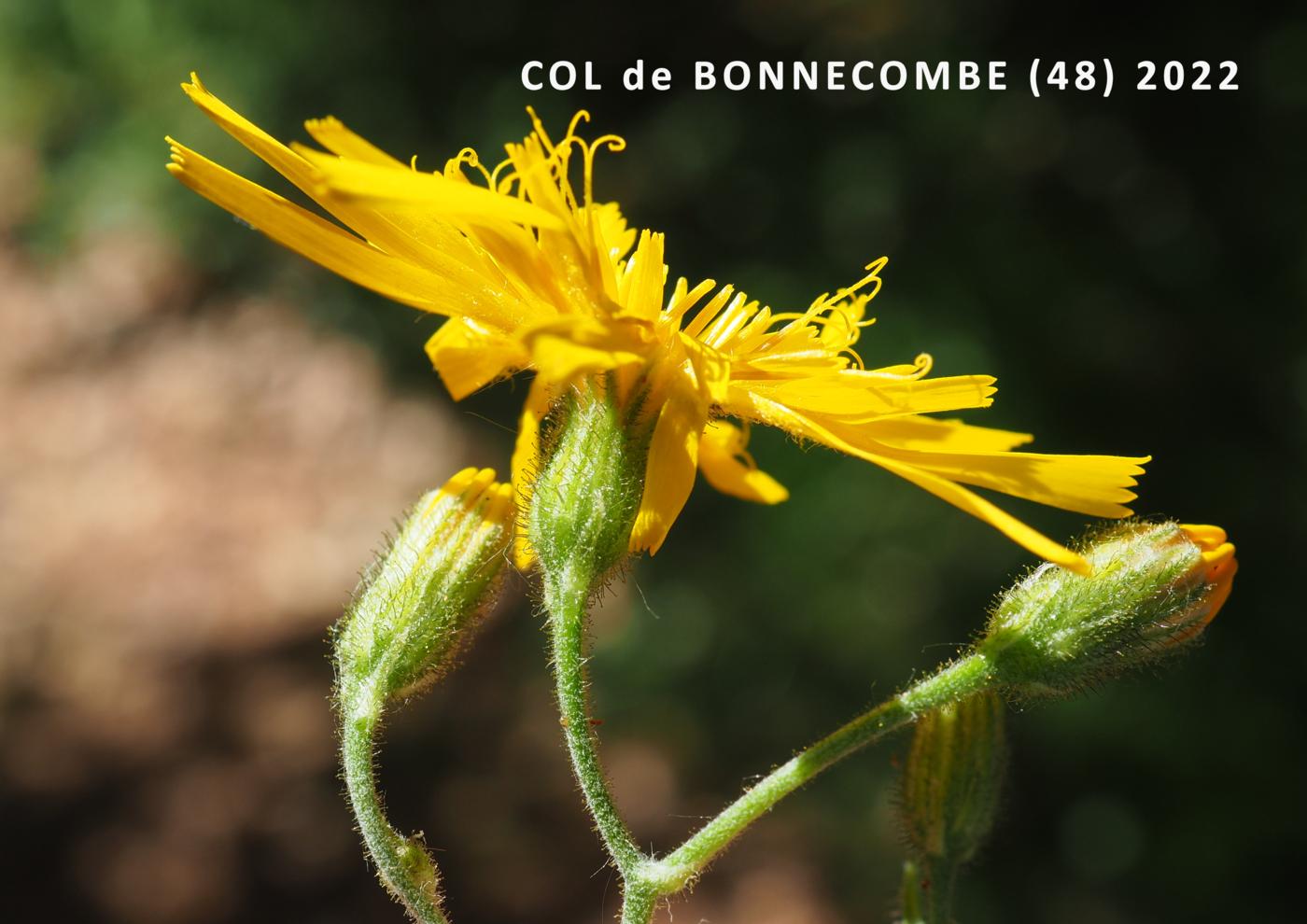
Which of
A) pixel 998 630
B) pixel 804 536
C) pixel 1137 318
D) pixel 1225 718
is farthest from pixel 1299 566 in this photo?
pixel 998 630

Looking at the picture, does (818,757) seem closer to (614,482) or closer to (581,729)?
(581,729)

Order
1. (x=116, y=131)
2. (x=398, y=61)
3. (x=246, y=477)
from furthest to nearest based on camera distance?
1. (x=246, y=477)
2. (x=116, y=131)
3. (x=398, y=61)

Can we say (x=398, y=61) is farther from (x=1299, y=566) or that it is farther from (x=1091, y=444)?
(x=1299, y=566)

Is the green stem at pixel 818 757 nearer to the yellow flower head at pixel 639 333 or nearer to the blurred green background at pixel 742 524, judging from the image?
the yellow flower head at pixel 639 333

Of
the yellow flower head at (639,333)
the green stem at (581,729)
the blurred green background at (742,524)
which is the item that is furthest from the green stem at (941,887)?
the blurred green background at (742,524)

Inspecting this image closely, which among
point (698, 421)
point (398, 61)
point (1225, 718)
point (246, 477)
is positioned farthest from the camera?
point (246, 477)

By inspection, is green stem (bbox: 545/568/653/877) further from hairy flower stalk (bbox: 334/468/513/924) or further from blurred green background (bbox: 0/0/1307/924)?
blurred green background (bbox: 0/0/1307/924)

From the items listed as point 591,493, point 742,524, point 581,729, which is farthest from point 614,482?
point 742,524
